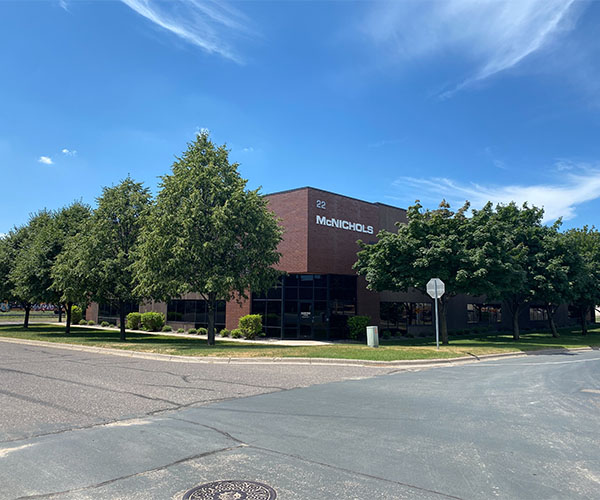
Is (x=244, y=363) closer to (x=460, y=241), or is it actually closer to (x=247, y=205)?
(x=247, y=205)

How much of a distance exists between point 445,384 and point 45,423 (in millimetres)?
8797

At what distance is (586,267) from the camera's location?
104 feet

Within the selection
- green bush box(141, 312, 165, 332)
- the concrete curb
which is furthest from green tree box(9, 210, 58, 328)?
the concrete curb

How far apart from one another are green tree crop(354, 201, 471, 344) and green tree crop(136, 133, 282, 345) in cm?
620

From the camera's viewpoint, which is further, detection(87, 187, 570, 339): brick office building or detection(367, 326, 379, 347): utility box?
detection(87, 187, 570, 339): brick office building

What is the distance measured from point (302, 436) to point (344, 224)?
77.2ft

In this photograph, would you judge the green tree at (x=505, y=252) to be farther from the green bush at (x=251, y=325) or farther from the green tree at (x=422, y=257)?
the green bush at (x=251, y=325)

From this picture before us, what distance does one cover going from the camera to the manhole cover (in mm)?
4219

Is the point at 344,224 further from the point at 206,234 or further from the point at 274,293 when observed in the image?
the point at 206,234

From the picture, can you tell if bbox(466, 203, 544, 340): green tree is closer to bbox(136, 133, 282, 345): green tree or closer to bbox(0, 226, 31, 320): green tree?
bbox(136, 133, 282, 345): green tree

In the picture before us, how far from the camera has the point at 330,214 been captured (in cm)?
2842

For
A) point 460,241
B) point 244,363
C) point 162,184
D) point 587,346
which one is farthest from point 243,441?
point 587,346

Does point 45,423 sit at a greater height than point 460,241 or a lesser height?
lesser

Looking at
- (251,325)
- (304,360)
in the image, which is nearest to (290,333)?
(251,325)
